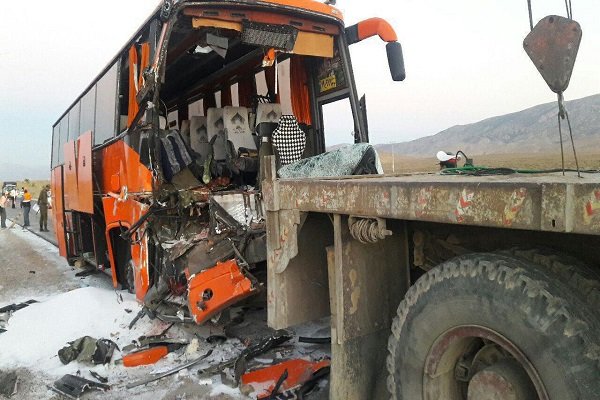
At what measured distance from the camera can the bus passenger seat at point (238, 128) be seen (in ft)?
17.7

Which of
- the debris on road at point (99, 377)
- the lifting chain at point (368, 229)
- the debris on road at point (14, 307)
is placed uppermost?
the lifting chain at point (368, 229)

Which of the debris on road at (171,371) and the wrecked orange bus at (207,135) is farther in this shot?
the wrecked orange bus at (207,135)

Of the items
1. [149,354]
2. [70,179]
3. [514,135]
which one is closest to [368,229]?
[149,354]

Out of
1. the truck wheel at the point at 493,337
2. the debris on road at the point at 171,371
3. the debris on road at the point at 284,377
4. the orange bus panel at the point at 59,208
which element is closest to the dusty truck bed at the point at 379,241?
the truck wheel at the point at 493,337

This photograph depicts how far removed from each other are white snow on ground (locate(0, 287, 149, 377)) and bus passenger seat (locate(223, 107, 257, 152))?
2.13 m

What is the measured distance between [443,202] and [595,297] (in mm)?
560

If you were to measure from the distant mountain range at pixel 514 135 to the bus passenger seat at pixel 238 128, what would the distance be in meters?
66.2

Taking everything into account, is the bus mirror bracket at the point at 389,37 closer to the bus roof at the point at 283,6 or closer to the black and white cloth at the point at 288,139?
the bus roof at the point at 283,6

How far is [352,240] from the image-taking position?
2.30 metres

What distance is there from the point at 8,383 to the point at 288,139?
3272mm

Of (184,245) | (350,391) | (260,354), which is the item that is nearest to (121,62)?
(184,245)

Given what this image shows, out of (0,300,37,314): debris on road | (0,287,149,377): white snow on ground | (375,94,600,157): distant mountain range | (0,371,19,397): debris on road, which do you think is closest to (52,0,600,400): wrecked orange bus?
(0,287,149,377): white snow on ground

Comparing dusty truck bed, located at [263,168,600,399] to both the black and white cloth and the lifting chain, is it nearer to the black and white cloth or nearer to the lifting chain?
the lifting chain

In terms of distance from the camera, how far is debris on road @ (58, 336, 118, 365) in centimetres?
381
